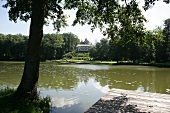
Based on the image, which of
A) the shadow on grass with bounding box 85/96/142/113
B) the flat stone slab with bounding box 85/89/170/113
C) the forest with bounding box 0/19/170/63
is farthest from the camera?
the forest with bounding box 0/19/170/63

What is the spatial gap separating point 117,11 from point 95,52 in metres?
74.4

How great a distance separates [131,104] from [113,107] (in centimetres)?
90

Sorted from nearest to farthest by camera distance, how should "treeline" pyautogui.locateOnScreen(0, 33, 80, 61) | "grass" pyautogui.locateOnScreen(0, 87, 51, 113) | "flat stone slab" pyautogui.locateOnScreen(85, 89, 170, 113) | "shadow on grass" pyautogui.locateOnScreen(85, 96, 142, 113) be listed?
"shadow on grass" pyautogui.locateOnScreen(85, 96, 142, 113) → "flat stone slab" pyautogui.locateOnScreen(85, 89, 170, 113) → "grass" pyautogui.locateOnScreen(0, 87, 51, 113) → "treeline" pyautogui.locateOnScreen(0, 33, 80, 61)

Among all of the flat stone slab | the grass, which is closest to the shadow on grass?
the flat stone slab

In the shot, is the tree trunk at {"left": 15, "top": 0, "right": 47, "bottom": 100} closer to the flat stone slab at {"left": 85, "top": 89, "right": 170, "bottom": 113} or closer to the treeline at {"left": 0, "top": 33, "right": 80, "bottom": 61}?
the flat stone slab at {"left": 85, "top": 89, "right": 170, "bottom": 113}

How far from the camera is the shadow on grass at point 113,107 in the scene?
23.6 ft

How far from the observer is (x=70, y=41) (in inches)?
4414

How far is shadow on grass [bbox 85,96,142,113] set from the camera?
7185 millimetres

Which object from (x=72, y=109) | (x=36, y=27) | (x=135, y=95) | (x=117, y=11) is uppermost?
(x=117, y=11)

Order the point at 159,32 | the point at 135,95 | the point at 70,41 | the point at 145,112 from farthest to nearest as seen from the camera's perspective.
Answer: the point at 70,41, the point at 159,32, the point at 135,95, the point at 145,112

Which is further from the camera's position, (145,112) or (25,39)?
(25,39)

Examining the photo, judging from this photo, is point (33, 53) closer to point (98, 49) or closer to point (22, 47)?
point (98, 49)

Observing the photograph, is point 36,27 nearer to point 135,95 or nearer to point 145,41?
point 135,95

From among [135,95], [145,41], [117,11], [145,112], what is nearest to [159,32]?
[145,41]
